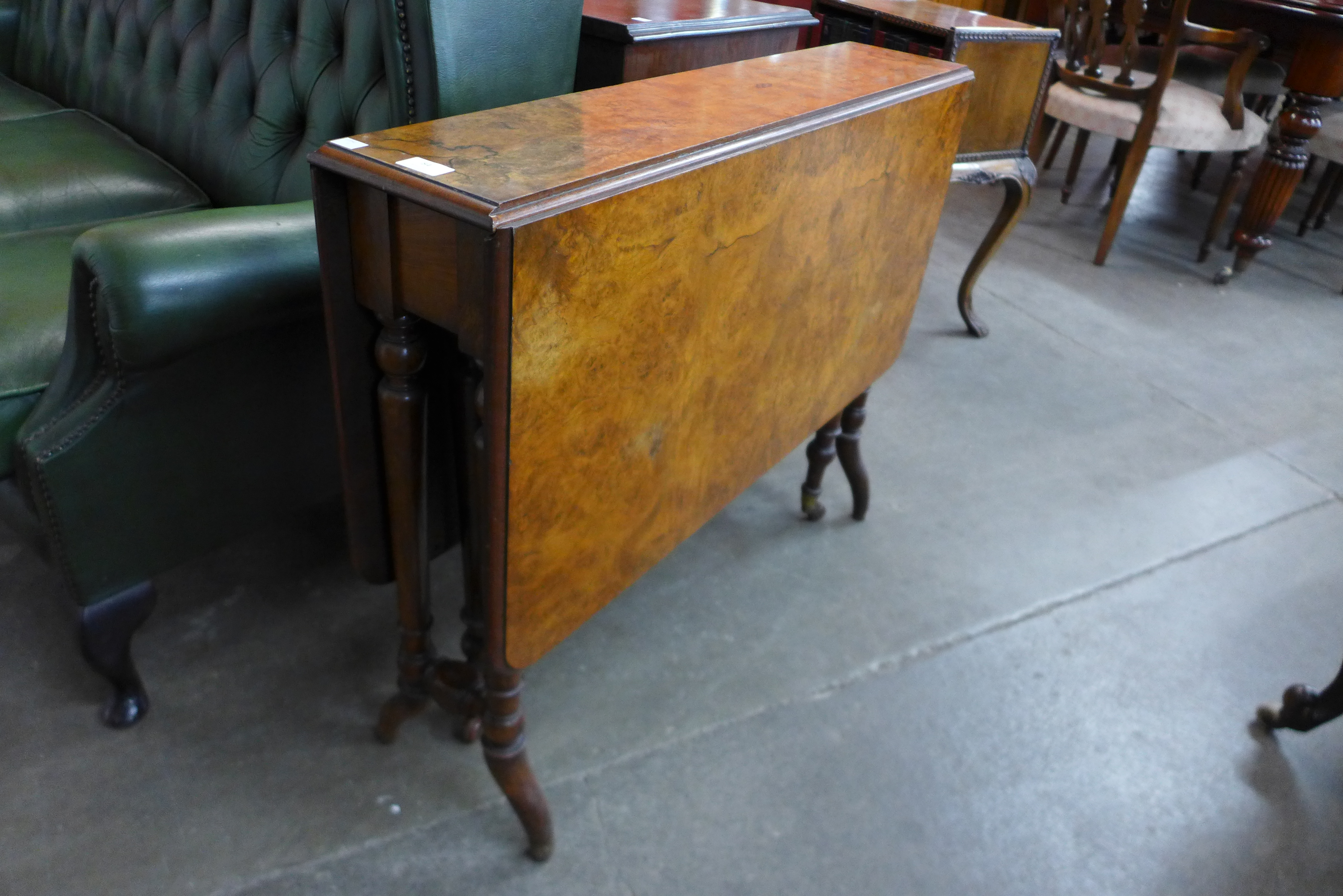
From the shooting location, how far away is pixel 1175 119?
2.72 meters

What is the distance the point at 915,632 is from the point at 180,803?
111 cm

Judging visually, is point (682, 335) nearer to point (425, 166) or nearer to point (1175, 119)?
point (425, 166)

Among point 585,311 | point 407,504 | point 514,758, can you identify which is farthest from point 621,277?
point 514,758

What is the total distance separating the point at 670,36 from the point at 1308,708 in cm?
144

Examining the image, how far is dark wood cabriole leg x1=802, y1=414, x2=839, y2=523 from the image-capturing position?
164cm

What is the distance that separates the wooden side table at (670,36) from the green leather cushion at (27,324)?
0.82 m

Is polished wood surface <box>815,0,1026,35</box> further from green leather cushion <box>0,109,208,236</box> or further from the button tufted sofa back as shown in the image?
green leather cushion <box>0,109,208,236</box>

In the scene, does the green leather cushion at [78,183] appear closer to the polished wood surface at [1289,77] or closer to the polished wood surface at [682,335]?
the polished wood surface at [682,335]

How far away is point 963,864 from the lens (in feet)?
3.84

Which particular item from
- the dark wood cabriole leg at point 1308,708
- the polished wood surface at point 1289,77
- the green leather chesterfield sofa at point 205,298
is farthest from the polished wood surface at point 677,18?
the polished wood surface at point 1289,77

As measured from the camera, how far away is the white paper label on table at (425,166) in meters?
0.73

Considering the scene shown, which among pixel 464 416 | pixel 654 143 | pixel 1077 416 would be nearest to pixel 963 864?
pixel 464 416

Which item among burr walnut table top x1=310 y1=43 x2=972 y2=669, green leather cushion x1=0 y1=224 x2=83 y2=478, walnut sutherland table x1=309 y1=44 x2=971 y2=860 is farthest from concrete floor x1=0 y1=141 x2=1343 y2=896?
green leather cushion x1=0 y1=224 x2=83 y2=478

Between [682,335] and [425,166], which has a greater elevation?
[425,166]
